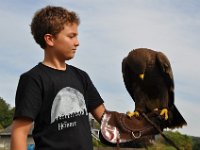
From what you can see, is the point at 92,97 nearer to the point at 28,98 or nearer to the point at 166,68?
the point at 28,98

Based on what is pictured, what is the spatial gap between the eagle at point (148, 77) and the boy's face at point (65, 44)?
1.99 metres

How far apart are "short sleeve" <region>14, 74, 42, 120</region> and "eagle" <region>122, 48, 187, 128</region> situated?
2.15 m

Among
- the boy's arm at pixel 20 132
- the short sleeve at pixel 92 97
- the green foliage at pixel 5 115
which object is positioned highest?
the green foliage at pixel 5 115

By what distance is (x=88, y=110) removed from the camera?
9.45ft

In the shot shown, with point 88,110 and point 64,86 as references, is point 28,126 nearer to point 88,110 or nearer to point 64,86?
point 64,86

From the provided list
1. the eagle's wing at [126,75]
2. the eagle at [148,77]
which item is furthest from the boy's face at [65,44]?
the eagle's wing at [126,75]

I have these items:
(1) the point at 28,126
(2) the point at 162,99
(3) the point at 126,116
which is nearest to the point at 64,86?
(1) the point at 28,126

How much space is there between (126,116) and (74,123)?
62 cm

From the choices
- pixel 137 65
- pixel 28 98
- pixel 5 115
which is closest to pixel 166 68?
pixel 137 65

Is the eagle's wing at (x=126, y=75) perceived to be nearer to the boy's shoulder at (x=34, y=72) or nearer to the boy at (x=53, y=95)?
the boy at (x=53, y=95)

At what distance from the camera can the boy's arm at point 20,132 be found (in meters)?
2.44

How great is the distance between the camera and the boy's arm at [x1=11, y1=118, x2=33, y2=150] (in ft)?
7.99

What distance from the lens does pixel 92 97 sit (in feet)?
9.41

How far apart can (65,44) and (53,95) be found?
0.33m
